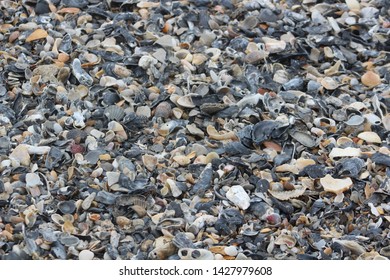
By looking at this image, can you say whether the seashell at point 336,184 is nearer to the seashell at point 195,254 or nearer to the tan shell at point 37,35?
the seashell at point 195,254

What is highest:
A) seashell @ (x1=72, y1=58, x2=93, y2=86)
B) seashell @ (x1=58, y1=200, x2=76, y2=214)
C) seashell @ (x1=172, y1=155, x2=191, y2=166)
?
seashell @ (x1=72, y1=58, x2=93, y2=86)

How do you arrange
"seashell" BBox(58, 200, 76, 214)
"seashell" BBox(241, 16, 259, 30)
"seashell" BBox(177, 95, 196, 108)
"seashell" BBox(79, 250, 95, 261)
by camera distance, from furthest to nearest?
1. "seashell" BBox(241, 16, 259, 30)
2. "seashell" BBox(177, 95, 196, 108)
3. "seashell" BBox(58, 200, 76, 214)
4. "seashell" BBox(79, 250, 95, 261)

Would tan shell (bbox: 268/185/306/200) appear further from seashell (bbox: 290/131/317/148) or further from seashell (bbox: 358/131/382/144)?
seashell (bbox: 358/131/382/144)

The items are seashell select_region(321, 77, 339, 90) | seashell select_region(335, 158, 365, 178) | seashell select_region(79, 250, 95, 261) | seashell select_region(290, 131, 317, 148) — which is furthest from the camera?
seashell select_region(321, 77, 339, 90)

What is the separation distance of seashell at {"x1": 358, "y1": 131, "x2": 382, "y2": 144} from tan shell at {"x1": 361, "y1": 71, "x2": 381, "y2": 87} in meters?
0.30

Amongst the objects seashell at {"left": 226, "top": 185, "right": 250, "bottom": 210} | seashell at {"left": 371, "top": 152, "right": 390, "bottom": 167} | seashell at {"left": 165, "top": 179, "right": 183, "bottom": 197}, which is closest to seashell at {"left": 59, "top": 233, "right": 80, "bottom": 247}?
seashell at {"left": 165, "top": 179, "right": 183, "bottom": 197}

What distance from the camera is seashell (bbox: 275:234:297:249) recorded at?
2.09 m

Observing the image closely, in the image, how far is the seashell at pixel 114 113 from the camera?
2.46m

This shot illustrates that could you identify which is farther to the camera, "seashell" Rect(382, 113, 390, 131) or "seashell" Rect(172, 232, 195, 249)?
"seashell" Rect(382, 113, 390, 131)

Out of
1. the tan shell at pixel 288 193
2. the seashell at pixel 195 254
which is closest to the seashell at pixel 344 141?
the tan shell at pixel 288 193

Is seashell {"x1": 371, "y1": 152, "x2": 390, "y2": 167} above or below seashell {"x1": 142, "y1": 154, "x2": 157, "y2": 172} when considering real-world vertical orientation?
below

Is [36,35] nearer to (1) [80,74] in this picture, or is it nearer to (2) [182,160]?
(1) [80,74]

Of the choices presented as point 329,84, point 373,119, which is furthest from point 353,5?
point 373,119

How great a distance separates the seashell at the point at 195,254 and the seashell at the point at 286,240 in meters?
0.18
